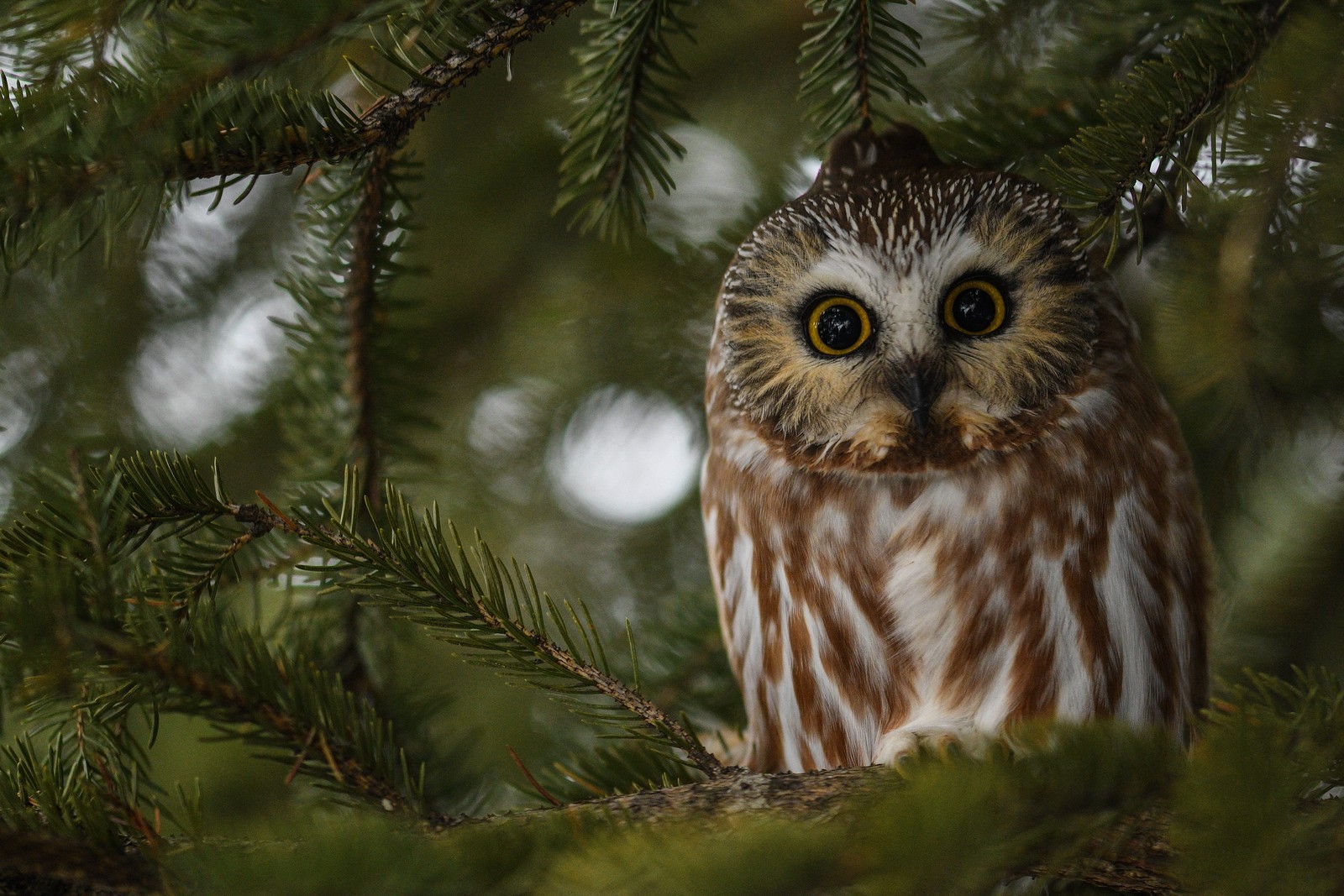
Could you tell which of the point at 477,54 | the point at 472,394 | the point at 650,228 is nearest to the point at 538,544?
the point at 472,394

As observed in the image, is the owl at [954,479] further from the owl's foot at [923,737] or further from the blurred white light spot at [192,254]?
the blurred white light spot at [192,254]

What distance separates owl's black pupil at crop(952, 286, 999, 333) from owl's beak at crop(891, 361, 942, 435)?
125 mm

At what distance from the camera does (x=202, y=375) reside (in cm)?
267

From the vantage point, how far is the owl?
1.82m

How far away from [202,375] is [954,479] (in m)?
1.88

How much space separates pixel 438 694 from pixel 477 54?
1167 mm

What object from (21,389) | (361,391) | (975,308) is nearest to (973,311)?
(975,308)

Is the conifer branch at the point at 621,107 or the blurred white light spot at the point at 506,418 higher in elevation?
the conifer branch at the point at 621,107

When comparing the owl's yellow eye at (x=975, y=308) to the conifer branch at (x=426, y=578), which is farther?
the owl's yellow eye at (x=975, y=308)

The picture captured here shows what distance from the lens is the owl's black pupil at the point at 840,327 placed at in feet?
6.28

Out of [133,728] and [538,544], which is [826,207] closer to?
[538,544]

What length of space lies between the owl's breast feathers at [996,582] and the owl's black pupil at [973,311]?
195 millimetres

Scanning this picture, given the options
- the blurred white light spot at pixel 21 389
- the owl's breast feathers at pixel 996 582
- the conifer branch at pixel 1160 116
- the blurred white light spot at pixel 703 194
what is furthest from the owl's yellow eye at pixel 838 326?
the blurred white light spot at pixel 21 389

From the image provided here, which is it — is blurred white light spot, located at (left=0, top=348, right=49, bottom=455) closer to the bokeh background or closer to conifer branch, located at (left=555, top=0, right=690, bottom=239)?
the bokeh background
